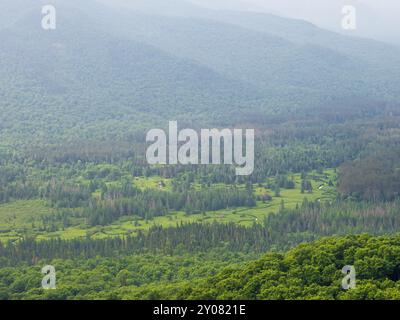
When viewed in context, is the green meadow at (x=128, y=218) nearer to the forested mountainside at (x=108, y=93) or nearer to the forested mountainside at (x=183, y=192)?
the forested mountainside at (x=183, y=192)

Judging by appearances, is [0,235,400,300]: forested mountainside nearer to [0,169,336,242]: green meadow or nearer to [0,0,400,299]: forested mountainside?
[0,0,400,299]: forested mountainside

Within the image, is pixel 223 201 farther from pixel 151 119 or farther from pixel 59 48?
pixel 59 48

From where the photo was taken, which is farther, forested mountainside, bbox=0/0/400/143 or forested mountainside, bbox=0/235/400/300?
forested mountainside, bbox=0/0/400/143

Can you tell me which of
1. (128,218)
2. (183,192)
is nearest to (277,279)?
(128,218)

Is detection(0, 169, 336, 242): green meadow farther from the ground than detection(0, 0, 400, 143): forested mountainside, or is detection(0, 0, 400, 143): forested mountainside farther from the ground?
detection(0, 0, 400, 143): forested mountainside

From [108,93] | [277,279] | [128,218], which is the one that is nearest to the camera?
[277,279]

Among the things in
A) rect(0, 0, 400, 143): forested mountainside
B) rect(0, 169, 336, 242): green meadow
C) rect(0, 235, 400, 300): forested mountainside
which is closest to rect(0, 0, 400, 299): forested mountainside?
rect(0, 235, 400, 300): forested mountainside

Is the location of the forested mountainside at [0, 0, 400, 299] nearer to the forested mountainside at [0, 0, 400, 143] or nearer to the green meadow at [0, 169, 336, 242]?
the green meadow at [0, 169, 336, 242]

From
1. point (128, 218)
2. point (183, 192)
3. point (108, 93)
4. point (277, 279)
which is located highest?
point (108, 93)

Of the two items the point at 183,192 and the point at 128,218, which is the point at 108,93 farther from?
the point at 128,218

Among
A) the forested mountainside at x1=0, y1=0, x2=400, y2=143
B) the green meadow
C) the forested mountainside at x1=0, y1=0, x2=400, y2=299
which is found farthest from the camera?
the forested mountainside at x1=0, y1=0, x2=400, y2=143

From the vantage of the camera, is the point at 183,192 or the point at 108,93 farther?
the point at 108,93

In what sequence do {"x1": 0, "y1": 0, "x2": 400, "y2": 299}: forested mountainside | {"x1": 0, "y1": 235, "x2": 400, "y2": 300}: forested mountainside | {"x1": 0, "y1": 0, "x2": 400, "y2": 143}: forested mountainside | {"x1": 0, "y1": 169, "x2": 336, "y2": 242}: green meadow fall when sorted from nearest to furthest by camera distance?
1. {"x1": 0, "y1": 235, "x2": 400, "y2": 300}: forested mountainside
2. {"x1": 0, "y1": 0, "x2": 400, "y2": 299}: forested mountainside
3. {"x1": 0, "y1": 169, "x2": 336, "y2": 242}: green meadow
4. {"x1": 0, "y1": 0, "x2": 400, "y2": 143}: forested mountainside
